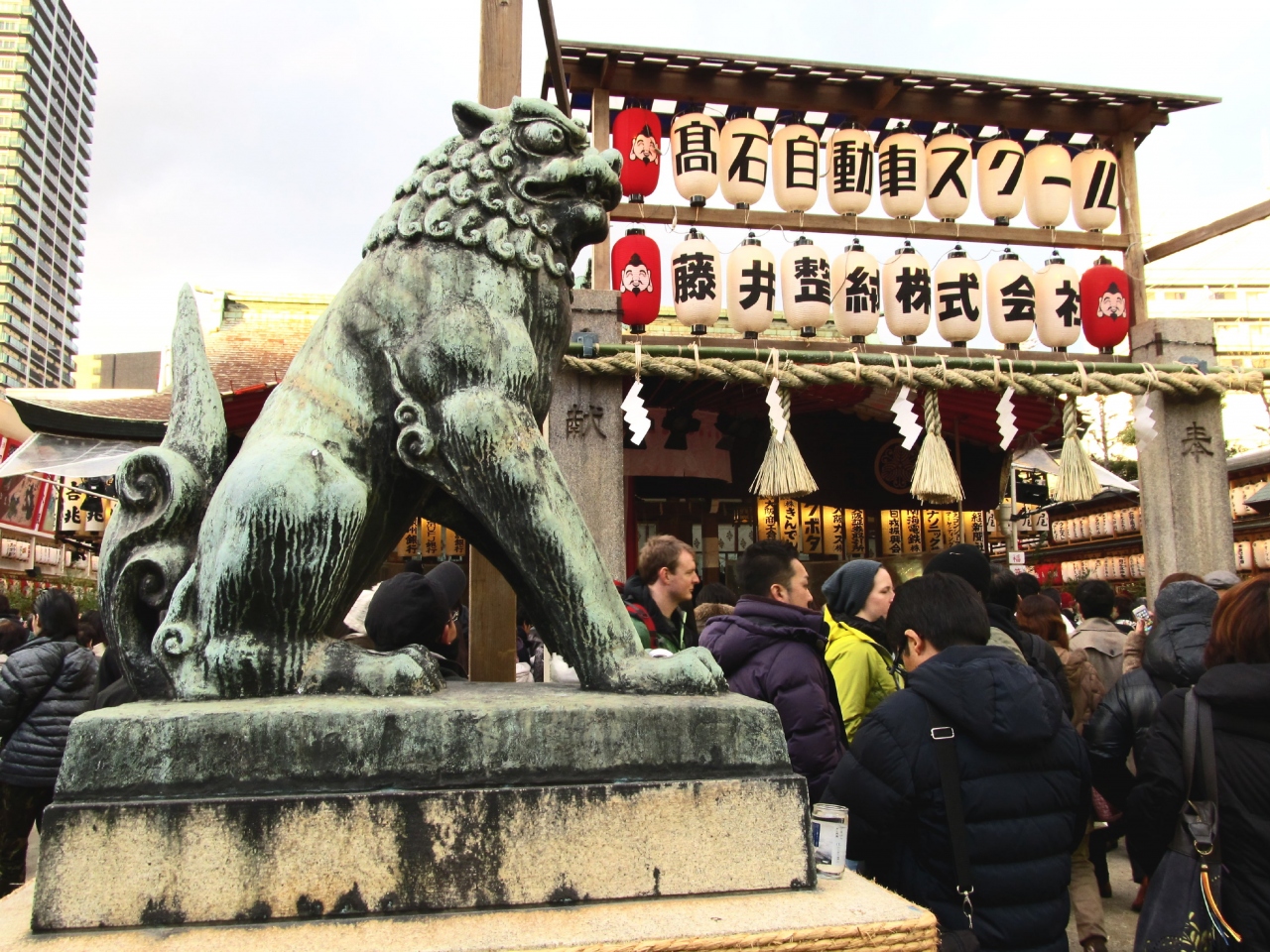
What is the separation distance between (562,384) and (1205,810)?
5758mm

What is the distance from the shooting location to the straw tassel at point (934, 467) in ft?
26.5

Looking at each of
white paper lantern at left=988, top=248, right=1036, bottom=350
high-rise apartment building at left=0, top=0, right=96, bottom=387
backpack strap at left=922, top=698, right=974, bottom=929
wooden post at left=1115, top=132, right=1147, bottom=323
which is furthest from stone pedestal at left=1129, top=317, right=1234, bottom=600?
high-rise apartment building at left=0, top=0, right=96, bottom=387

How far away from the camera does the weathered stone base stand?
5.04 ft

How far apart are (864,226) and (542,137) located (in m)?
7.66

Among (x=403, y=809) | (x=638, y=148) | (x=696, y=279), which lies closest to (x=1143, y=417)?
(x=696, y=279)

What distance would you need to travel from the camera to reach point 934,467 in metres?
8.14

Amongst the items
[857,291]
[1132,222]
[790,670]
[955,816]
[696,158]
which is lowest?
[955,816]

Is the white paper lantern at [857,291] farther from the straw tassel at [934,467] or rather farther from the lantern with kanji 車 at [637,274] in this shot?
the lantern with kanji 車 at [637,274]

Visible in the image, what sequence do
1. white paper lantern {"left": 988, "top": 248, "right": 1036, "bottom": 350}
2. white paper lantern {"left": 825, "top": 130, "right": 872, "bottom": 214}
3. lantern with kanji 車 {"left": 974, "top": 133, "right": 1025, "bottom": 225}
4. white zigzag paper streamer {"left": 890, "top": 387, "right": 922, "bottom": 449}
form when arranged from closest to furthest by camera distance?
white zigzag paper streamer {"left": 890, "top": 387, "right": 922, "bottom": 449}, white paper lantern {"left": 988, "top": 248, "right": 1036, "bottom": 350}, white paper lantern {"left": 825, "top": 130, "right": 872, "bottom": 214}, lantern with kanji 車 {"left": 974, "top": 133, "right": 1025, "bottom": 225}

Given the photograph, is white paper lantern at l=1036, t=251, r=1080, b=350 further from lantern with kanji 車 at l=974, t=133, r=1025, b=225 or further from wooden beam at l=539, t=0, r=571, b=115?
wooden beam at l=539, t=0, r=571, b=115

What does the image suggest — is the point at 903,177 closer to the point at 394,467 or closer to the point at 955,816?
the point at 955,816

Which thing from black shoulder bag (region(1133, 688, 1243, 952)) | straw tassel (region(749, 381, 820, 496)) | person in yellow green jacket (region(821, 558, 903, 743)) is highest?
straw tassel (region(749, 381, 820, 496))

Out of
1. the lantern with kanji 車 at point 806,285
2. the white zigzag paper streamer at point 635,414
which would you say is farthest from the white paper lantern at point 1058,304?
the white zigzag paper streamer at point 635,414

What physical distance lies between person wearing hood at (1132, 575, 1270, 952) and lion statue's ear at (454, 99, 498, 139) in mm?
2392
